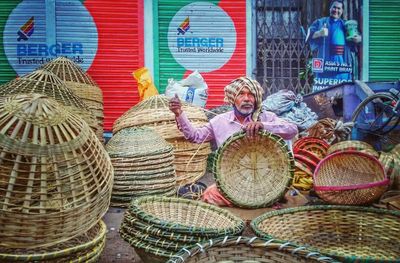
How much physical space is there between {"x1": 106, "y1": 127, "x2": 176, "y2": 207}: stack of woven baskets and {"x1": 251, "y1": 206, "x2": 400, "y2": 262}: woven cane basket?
5.27ft

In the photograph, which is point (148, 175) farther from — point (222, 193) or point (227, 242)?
point (227, 242)

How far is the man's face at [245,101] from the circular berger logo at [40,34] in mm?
3826

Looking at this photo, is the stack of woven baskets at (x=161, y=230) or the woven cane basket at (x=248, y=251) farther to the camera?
the stack of woven baskets at (x=161, y=230)

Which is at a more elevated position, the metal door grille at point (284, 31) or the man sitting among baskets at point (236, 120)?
the metal door grille at point (284, 31)

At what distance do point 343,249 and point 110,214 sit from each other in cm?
213

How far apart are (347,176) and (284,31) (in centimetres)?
375

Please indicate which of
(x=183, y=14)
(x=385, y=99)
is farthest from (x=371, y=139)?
(x=183, y=14)

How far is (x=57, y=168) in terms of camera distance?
86.3 inches

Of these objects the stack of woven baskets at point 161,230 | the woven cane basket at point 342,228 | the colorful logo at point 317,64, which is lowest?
the woven cane basket at point 342,228

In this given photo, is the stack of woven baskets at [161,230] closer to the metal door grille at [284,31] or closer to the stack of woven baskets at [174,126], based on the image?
the stack of woven baskets at [174,126]

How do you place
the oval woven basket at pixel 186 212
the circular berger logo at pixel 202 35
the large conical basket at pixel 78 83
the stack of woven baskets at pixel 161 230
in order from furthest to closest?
1. the circular berger logo at pixel 202 35
2. the large conical basket at pixel 78 83
3. the oval woven basket at pixel 186 212
4. the stack of woven baskets at pixel 161 230

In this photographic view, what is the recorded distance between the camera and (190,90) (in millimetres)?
6105

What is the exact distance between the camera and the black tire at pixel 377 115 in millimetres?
5426

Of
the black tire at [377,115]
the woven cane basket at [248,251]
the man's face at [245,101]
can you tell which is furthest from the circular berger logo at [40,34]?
the woven cane basket at [248,251]
